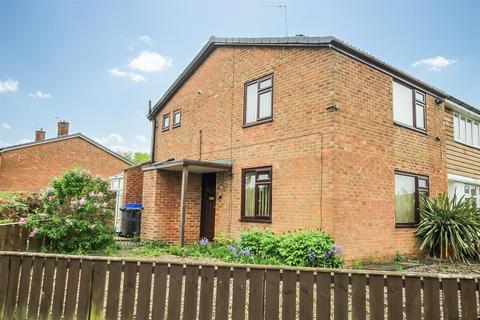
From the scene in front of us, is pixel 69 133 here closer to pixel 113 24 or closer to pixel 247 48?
pixel 113 24

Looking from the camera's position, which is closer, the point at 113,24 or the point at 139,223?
the point at 139,223

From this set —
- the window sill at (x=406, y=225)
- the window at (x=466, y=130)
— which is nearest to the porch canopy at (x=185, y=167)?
the window sill at (x=406, y=225)

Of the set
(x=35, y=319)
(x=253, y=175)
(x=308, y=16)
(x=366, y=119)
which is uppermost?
(x=308, y=16)

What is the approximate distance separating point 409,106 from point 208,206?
730 cm

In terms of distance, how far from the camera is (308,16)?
13242 millimetres

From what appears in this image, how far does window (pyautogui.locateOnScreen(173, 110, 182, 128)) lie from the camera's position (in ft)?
46.7

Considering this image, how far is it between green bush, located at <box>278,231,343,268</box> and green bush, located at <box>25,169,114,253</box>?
14.1 feet

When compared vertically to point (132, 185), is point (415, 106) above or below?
above

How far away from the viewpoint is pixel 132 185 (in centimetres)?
1453

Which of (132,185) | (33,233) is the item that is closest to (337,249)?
(33,233)

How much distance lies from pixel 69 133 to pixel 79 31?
→ 11.6 metres

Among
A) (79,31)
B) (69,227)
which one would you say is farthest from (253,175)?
(79,31)

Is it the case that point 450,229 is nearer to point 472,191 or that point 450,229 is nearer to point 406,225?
point 406,225

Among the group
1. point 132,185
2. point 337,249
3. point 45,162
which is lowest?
point 337,249
